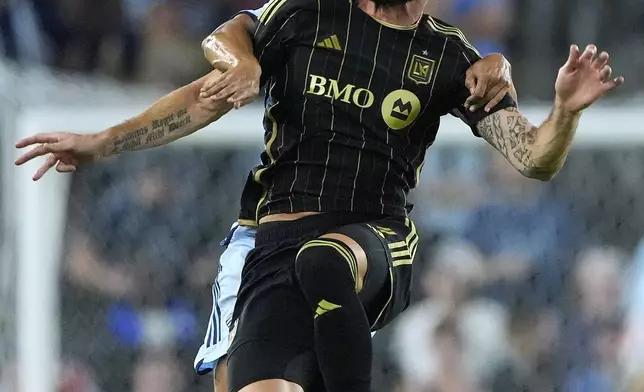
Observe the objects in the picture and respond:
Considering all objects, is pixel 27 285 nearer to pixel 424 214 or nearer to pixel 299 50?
pixel 424 214

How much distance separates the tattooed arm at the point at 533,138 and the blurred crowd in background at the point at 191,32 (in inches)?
69.7

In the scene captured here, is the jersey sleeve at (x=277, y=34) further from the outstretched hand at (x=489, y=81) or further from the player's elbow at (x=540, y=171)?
the player's elbow at (x=540, y=171)

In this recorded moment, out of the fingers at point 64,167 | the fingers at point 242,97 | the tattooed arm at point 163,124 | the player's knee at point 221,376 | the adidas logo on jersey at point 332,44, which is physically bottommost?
the player's knee at point 221,376

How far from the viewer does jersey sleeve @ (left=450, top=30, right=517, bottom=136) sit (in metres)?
2.30

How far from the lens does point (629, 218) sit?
3.85 metres

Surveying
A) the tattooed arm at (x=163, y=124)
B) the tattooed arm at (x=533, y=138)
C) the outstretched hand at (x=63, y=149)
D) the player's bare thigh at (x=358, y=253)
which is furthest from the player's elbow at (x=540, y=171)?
the outstretched hand at (x=63, y=149)

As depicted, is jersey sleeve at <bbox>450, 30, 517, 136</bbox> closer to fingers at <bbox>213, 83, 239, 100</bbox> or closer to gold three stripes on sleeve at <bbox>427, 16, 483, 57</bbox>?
gold three stripes on sleeve at <bbox>427, 16, 483, 57</bbox>

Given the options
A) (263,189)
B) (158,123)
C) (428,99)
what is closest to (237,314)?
(263,189)

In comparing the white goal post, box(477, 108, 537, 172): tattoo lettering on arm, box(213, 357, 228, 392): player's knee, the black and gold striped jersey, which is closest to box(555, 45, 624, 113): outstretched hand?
box(477, 108, 537, 172): tattoo lettering on arm

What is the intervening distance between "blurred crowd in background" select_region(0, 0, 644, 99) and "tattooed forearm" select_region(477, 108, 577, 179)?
1769 millimetres

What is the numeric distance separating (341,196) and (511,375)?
1692 mm

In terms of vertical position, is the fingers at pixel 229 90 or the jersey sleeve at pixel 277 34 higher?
the jersey sleeve at pixel 277 34

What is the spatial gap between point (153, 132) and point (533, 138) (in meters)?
0.79

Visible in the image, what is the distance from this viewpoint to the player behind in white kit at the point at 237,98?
6.90 ft
